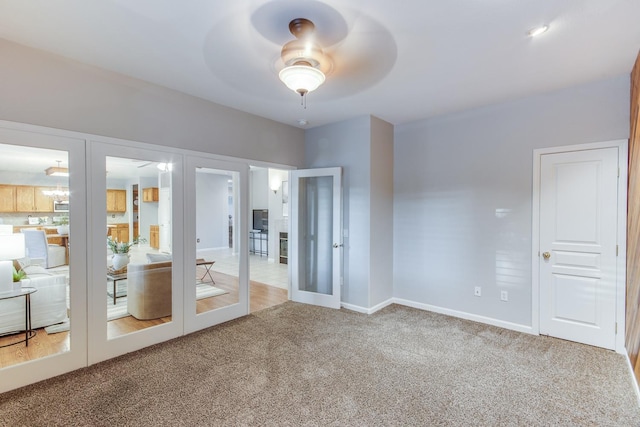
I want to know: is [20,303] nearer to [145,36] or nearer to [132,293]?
[132,293]

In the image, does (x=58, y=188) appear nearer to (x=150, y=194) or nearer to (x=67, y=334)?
(x=150, y=194)

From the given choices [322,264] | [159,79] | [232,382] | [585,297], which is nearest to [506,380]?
[585,297]

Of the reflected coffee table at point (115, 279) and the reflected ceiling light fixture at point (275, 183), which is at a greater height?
the reflected ceiling light fixture at point (275, 183)

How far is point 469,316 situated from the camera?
12.9 ft

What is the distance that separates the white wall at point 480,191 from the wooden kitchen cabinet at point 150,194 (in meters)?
3.21

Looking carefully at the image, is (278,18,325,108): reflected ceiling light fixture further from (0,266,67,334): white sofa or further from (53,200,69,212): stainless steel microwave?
(0,266,67,334): white sofa

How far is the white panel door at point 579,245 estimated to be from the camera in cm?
307

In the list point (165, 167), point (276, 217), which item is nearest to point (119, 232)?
point (165, 167)

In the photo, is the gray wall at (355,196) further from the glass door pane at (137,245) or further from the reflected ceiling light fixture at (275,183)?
the reflected ceiling light fixture at (275,183)

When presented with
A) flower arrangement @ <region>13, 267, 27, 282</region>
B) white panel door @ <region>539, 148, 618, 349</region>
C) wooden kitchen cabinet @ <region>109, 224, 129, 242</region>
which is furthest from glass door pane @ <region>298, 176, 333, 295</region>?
flower arrangement @ <region>13, 267, 27, 282</region>

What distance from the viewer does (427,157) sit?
4.29m

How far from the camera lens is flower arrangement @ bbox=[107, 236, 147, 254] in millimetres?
2929

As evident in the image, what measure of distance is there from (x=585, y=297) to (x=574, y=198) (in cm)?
104

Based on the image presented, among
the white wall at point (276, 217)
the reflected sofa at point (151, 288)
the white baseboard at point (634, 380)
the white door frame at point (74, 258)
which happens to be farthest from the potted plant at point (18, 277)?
the white wall at point (276, 217)
